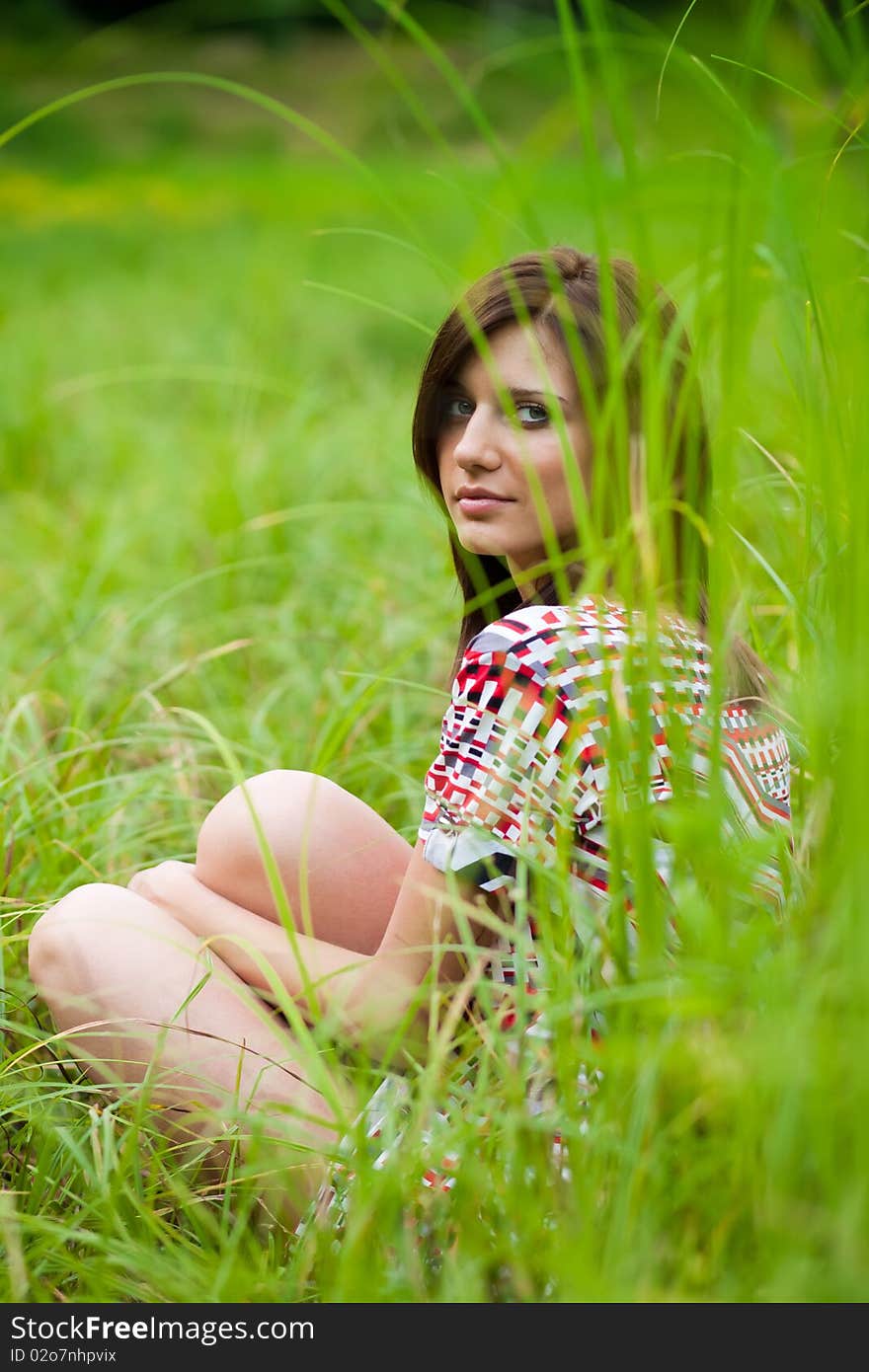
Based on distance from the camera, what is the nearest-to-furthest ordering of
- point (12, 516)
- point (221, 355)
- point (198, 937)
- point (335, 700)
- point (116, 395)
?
point (198, 937) < point (335, 700) < point (12, 516) < point (116, 395) < point (221, 355)

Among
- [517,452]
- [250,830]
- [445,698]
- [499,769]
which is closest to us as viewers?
[499,769]

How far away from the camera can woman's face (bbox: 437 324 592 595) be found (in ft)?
3.69

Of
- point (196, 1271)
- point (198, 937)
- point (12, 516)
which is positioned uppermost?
point (12, 516)

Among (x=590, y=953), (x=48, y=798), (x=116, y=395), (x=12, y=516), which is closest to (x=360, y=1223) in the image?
(x=590, y=953)

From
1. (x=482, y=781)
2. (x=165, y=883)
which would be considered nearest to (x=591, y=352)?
(x=482, y=781)

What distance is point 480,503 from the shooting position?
1.14 m

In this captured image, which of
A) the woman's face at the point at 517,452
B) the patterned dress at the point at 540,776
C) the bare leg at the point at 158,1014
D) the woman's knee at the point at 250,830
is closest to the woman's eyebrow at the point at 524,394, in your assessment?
the woman's face at the point at 517,452

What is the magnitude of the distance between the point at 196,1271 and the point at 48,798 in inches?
33.8

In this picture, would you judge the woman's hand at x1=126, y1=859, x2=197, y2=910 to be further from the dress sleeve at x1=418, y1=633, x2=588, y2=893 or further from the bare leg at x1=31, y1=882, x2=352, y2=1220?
the dress sleeve at x1=418, y1=633, x2=588, y2=893

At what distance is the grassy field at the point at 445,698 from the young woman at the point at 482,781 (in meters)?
0.05

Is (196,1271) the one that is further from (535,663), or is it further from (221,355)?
(221,355)

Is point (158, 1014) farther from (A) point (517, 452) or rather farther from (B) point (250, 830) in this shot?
(A) point (517, 452)

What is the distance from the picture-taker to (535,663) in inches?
38.0

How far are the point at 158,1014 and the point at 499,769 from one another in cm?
42
